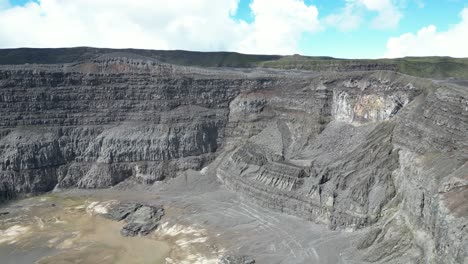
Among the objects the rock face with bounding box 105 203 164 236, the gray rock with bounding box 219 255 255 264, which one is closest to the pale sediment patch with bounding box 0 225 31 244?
the rock face with bounding box 105 203 164 236

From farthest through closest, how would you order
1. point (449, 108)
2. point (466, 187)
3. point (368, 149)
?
1. point (368, 149)
2. point (449, 108)
3. point (466, 187)

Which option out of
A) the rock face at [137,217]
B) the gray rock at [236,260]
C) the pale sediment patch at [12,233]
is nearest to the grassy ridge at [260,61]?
the rock face at [137,217]

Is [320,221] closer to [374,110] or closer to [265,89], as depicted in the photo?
[374,110]

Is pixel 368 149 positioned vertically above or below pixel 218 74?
below

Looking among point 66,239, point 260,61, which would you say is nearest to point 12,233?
point 66,239

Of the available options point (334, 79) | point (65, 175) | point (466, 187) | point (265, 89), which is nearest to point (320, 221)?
point (466, 187)
